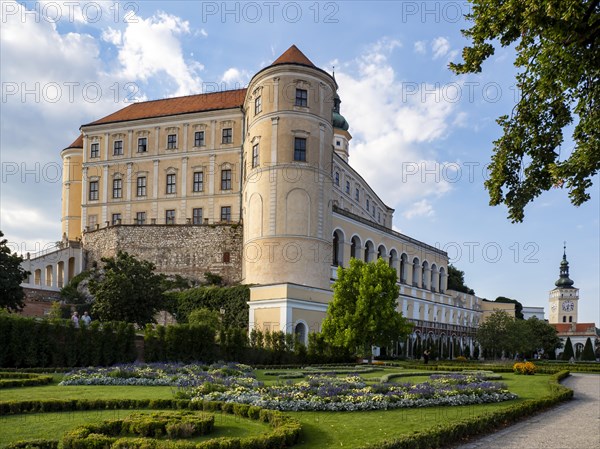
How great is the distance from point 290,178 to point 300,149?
2.58 meters

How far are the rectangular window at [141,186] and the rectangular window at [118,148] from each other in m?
3.71

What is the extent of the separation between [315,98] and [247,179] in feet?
28.0

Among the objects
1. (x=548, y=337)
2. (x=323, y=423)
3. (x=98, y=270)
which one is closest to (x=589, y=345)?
(x=548, y=337)

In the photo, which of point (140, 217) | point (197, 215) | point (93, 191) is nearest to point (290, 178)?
point (197, 215)

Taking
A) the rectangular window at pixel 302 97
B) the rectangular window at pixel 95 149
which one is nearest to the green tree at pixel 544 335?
the rectangular window at pixel 302 97

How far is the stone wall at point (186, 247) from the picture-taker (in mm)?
54562

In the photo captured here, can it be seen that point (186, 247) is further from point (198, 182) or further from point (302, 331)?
point (302, 331)

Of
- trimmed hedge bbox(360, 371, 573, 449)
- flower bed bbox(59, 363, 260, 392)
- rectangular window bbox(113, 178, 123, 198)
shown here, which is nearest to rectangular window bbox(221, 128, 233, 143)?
rectangular window bbox(113, 178, 123, 198)

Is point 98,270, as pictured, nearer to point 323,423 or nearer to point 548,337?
point 323,423

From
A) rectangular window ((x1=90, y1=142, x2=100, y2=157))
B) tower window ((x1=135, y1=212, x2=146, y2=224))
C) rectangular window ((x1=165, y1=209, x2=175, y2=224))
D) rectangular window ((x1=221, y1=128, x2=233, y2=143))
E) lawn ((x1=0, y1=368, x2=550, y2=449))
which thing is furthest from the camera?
rectangular window ((x1=90, y1=142, x2=100, y2=157))

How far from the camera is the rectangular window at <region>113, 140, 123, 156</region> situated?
63.3 m

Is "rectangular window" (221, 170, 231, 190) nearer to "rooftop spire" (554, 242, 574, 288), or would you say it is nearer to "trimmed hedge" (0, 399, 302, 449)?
"trimmed hedge" (0, 399, 302, 449)

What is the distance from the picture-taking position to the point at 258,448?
29.7ft

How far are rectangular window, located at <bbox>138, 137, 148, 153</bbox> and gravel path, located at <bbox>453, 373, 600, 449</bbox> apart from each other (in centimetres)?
5235
